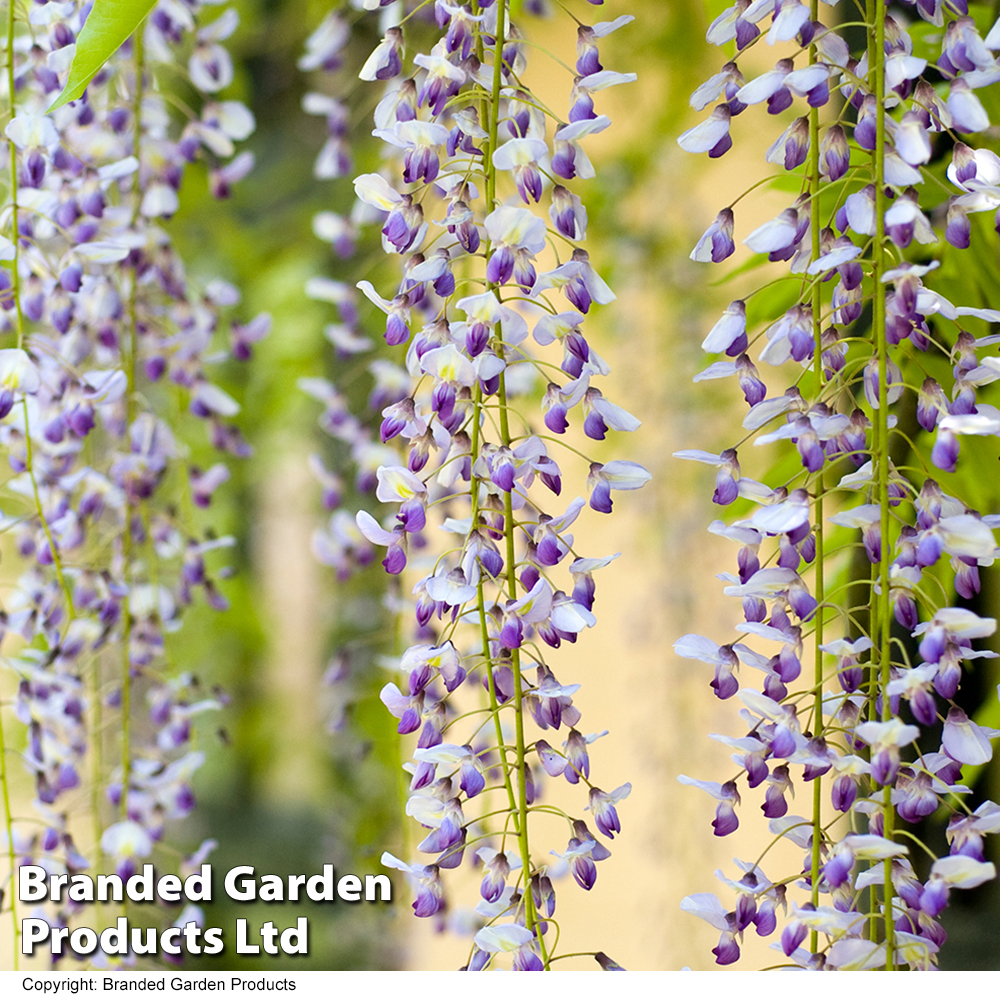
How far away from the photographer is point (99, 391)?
625mm

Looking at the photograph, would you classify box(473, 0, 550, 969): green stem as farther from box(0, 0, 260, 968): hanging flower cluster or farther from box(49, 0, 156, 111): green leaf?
box(0, 0, 260, 968): hanging flower cluster

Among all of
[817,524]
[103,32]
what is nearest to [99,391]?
[103,32]

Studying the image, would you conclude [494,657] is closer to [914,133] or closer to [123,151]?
[914,133]

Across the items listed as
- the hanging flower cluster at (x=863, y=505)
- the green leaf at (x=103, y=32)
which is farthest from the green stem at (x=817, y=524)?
the green leaf at (x=103, y=32)

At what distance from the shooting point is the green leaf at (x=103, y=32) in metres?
0.46

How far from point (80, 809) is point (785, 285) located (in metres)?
0.65

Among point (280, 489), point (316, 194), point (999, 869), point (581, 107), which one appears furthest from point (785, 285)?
point (280, 489)

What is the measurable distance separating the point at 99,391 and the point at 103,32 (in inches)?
9.1

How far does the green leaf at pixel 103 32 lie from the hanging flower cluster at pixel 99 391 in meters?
0.13

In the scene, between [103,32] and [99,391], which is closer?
[103,32]

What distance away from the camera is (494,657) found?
1.59 feet

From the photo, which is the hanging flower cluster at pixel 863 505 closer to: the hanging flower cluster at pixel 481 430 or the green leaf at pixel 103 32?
the hanging flower cluster at pixel 481 430

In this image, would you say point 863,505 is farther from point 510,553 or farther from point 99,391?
point 99,391

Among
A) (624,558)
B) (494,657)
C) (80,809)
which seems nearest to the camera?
(494,657)
